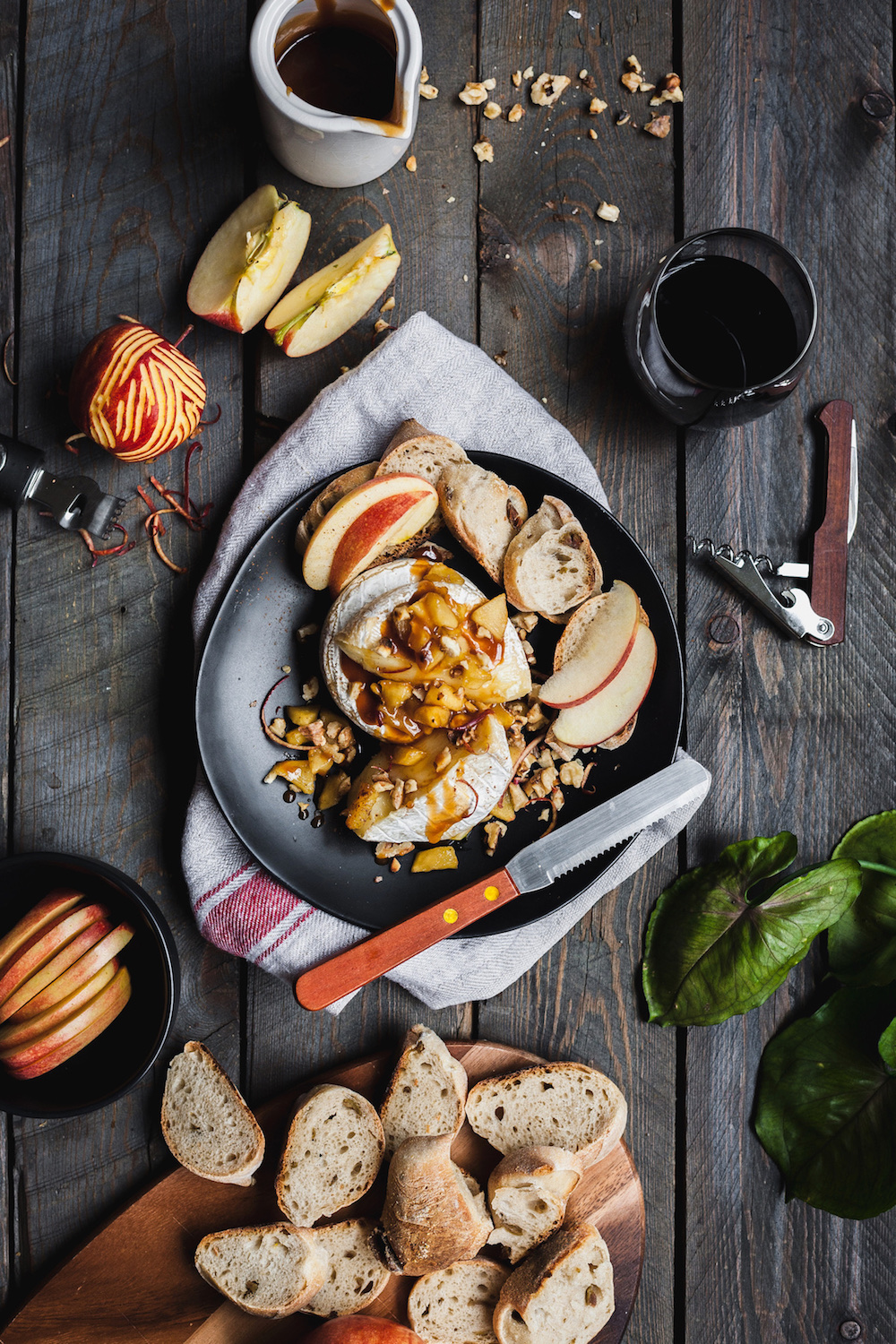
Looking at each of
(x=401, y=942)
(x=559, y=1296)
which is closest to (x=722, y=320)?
(x=401, y=942)

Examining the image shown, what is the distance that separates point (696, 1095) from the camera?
149 cm

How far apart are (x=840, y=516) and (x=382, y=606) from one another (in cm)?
79

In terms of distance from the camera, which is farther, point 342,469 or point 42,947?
point 342,469

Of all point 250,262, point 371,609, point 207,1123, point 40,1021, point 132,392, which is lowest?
point 207,1123

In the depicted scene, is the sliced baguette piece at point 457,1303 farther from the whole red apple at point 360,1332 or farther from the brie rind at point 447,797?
the brie rind at point 447,797

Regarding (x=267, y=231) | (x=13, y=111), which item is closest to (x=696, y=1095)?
(x=267, y=231)

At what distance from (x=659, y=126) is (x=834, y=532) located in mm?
718

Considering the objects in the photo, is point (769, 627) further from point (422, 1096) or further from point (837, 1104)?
point (422, 1096)

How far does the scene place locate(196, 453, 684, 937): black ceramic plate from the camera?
1289 mm

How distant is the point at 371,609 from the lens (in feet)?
4.09

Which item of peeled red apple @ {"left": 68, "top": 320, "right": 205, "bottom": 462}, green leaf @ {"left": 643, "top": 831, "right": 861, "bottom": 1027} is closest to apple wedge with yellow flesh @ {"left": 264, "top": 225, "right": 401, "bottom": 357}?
peeled red apple @ {"left": 68, "top": 320, "right": 205, "bottom": 462}

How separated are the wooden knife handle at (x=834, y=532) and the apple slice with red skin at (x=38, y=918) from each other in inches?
47.5

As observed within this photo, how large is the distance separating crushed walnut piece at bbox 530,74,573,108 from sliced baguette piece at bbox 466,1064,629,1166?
4.96ft

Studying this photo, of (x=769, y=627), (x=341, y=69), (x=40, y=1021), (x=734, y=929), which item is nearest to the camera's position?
(x=40, y=1021)
